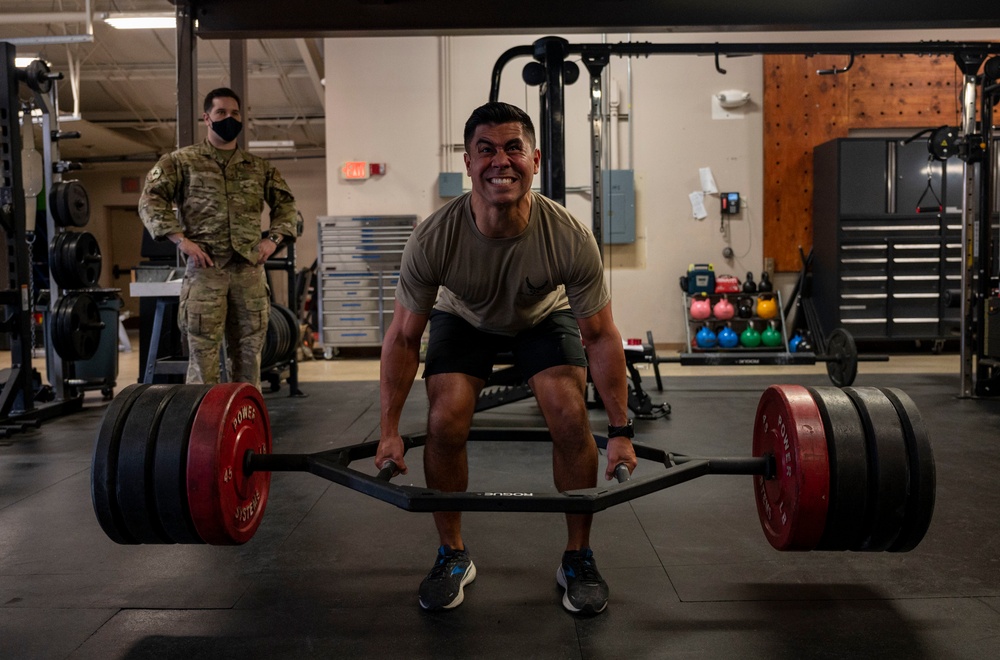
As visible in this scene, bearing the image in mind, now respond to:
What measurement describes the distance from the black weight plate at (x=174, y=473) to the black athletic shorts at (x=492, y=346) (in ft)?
1.64

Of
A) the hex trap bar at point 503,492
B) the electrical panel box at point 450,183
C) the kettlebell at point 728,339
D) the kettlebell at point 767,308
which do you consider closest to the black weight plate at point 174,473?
the hex trap bar at point 503,492

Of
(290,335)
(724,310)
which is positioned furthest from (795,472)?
(724,310)

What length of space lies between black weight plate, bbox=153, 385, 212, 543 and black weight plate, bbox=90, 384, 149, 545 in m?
0.08

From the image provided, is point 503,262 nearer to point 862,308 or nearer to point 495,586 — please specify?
point 495,586

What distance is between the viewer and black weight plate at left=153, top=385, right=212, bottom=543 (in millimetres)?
1459

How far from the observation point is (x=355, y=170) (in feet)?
22.1

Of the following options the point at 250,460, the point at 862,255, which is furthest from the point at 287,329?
the point at 862,255

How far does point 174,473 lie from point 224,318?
57.5 inches

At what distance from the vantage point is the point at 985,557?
5.87 feet

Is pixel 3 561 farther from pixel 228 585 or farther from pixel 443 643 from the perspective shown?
pixel 443 643

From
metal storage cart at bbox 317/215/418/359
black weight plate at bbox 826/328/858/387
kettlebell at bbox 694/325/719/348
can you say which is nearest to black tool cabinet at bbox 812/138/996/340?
kettlebell at bbox 694/325/719/348

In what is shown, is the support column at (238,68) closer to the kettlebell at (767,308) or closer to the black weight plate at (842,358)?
the black weight plate at (842,358)

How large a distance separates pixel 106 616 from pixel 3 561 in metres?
0.54

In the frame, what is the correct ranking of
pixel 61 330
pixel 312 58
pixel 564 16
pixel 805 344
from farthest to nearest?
1. pixel 312 58
2. pixel 805 344
3. pixel 61 330
4. pixel 564 16
